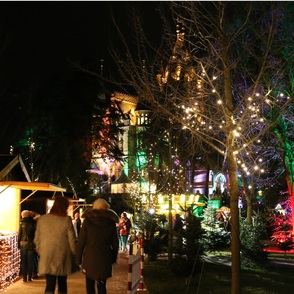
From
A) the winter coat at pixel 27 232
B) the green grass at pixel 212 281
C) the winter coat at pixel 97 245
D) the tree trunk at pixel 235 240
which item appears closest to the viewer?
the winter coat at pixel 97 245

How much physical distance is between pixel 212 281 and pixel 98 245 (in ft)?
30.3

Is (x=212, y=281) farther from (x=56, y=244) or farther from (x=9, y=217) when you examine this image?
(x=56, y=244)

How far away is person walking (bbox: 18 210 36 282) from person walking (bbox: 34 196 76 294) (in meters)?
5.12

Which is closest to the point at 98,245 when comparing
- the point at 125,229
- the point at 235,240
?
the point at 235,240

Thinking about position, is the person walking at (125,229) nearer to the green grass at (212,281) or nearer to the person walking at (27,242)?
the green grass at (212,281)

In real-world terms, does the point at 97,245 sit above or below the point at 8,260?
above

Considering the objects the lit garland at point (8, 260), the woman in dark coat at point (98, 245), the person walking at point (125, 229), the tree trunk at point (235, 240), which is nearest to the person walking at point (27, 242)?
the lit garland at point (8, 260)

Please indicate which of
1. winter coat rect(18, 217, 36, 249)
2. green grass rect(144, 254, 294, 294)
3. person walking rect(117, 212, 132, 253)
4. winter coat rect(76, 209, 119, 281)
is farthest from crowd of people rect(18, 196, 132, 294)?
person walking rect(117, 212, 132, 253)

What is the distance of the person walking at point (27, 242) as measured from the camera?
40.3 feet

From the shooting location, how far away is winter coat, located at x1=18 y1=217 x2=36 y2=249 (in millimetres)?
12281

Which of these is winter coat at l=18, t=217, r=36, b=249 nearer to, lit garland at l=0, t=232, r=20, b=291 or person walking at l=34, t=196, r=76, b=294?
lit garland at l=0, t=232, r=20, b=291

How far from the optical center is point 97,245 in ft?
22.9

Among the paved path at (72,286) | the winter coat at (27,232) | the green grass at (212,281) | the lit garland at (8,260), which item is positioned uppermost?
the winter coat at (27,232)

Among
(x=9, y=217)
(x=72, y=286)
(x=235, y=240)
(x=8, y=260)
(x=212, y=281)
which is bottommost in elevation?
(x=212, y=281)
